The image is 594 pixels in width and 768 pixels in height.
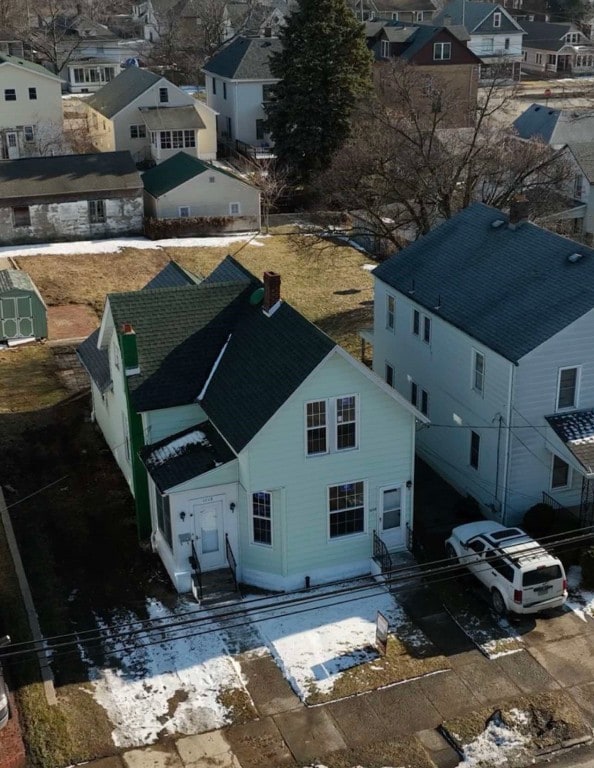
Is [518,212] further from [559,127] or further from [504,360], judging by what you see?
[559,127]

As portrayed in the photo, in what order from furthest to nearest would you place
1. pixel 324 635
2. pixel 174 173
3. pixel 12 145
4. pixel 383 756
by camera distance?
pixel 12 145 < pixel 174 173 < pixel 324 635 < pixel 383 756

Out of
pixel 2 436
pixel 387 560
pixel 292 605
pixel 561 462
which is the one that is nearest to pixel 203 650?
pixel 292 605

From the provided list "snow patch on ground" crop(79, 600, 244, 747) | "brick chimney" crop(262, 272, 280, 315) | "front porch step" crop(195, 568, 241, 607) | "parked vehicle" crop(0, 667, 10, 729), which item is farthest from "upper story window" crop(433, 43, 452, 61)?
"parked vehicle" crop(0, 667, 10, 729)

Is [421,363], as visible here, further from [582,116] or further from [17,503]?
[582,116]

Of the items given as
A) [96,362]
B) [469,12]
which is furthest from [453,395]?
[469,12]

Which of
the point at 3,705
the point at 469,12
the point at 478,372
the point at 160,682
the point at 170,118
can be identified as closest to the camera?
the point at 3,705

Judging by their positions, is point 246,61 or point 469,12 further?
point 469,12
